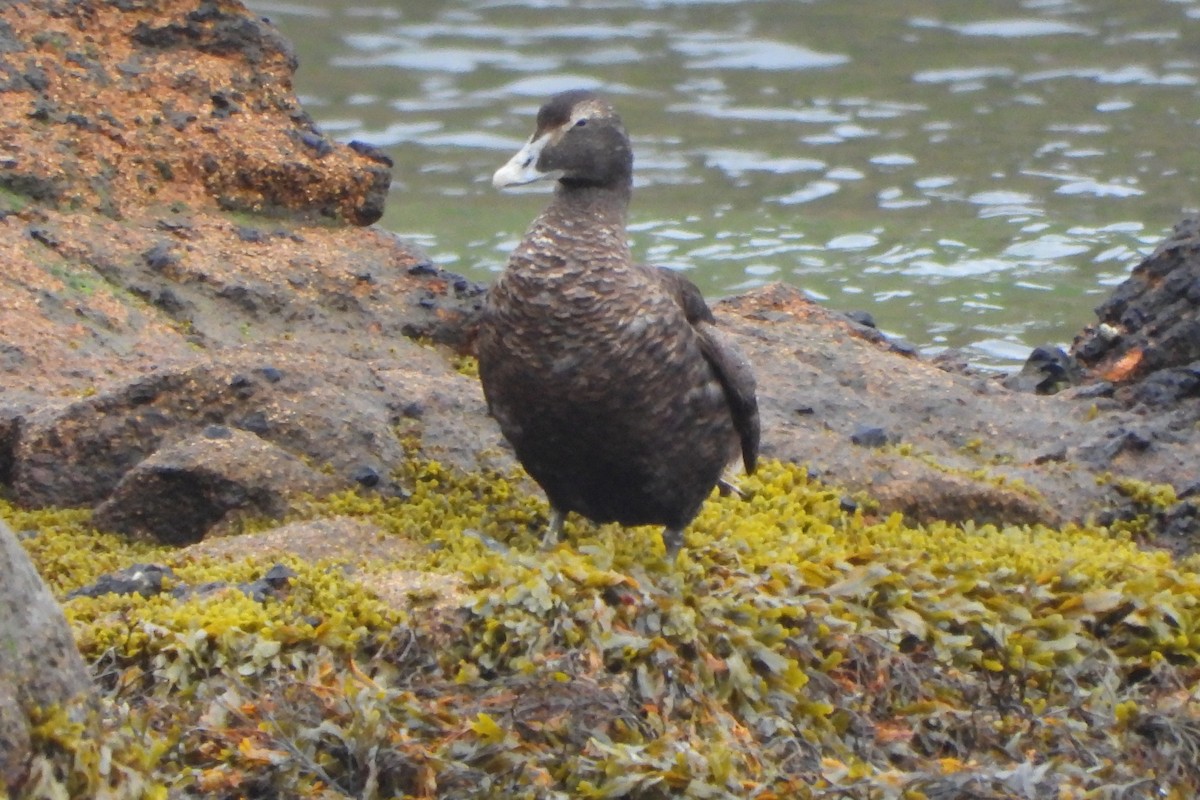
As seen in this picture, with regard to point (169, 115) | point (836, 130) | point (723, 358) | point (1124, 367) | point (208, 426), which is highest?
point (169, 115)

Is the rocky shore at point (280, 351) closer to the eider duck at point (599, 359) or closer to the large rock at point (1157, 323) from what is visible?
the large rock at point (1157, 323)

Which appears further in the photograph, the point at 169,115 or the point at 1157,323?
the point at 1157,323

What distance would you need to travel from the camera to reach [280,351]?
6.80m

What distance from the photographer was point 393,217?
12.9 m

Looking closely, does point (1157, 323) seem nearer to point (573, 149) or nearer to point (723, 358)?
point (723, 358)

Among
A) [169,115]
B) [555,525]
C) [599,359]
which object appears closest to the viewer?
[599,359]

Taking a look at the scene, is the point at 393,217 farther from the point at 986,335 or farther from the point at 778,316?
the point at 778,316

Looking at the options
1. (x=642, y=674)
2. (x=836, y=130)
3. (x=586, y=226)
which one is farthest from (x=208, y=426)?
(x=836, y=130)

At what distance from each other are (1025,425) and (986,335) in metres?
3.74

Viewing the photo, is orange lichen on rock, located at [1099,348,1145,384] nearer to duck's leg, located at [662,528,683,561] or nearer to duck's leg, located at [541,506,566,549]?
duck's leg, located at [662,528,683,561]

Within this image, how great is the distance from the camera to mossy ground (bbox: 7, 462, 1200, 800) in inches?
161

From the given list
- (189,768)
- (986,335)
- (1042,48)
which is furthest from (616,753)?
(1042,48)

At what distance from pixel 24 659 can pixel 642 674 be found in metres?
1.52

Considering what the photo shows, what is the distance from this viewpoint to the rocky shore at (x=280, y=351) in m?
5.97
